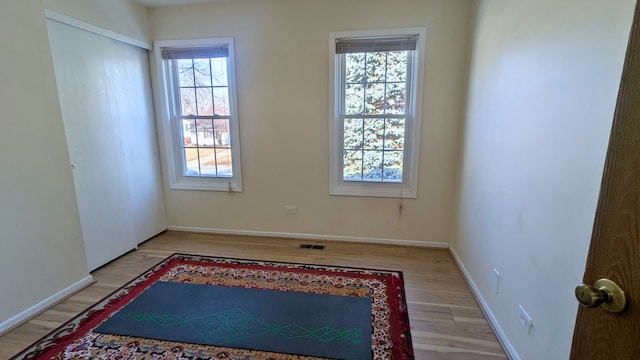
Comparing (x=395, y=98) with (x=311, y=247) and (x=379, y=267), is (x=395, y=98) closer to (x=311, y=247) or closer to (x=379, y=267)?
(x=379, y=267)

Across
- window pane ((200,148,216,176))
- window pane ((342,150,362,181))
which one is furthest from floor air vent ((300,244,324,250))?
window pane ((200,148,216,176))

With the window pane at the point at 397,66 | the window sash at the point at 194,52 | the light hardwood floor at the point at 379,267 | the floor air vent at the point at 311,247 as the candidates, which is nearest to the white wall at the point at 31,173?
the light hardwood floor at the point at 379,267

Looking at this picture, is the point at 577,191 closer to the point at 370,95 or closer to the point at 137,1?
the point at 370,95

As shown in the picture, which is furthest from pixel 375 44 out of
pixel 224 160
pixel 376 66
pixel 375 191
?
pixel 224 160

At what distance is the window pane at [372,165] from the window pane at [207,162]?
1828 mm

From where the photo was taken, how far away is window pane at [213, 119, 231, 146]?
3.50 meters

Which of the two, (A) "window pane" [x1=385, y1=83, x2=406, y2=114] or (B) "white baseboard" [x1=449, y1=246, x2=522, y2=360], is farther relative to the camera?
(A) "window pane" [x1=385, y1=83, x2=406, y2=114]

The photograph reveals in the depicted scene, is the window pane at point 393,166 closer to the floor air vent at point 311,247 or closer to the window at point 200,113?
the floor air vent at point 311,247

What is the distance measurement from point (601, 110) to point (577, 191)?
34 cm

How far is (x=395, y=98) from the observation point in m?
3.17

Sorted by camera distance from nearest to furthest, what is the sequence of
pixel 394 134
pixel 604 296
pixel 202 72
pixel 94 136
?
1. pixel 604 296
2. pixel 94 136
3. pixel 394 134
4. pixel 202 72

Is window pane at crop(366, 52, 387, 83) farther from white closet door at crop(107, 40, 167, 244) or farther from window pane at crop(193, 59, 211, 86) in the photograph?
white closet door at crop(107, 40, 167, 244)

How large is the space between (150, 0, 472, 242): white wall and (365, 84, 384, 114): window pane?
0.45 metres

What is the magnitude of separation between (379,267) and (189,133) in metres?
2.71
